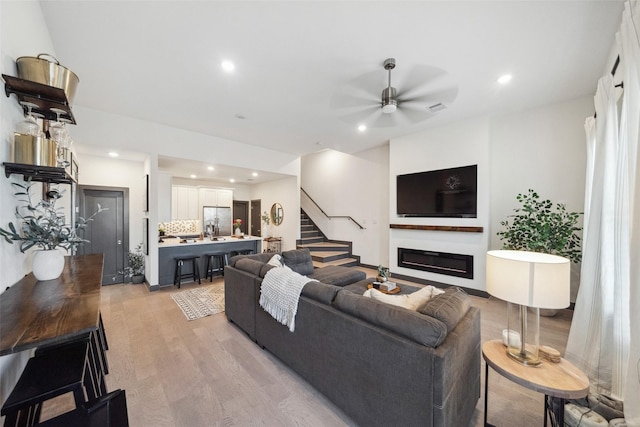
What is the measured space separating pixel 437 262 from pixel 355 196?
289 centimetres

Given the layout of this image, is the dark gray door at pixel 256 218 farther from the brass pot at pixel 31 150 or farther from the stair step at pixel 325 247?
the brass pot at pixel 31 150

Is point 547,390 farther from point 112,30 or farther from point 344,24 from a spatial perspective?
point 112,30

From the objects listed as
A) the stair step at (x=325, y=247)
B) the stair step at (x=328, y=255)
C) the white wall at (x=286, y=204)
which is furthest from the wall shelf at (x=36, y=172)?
the stair step at (x=325, y=247)

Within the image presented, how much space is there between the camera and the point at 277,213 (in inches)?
301

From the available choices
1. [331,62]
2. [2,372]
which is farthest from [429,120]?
[2,372]

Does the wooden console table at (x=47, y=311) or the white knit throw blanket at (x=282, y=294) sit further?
the white knit throw blanket at (x=282, y=294)

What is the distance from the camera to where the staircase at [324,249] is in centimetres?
631

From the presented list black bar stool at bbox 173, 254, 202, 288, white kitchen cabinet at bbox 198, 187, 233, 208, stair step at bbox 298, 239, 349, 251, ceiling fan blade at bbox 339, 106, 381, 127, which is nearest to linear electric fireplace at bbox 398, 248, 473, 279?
stair step at bbox 298, 239, 349, 251

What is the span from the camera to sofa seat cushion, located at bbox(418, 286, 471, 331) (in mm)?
1538

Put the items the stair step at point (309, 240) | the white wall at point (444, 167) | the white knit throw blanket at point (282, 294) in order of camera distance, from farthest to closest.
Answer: the stair step at point (309, 240) → the white wall at point (444, 167) → the white knit throw blanket at point (282, 294)

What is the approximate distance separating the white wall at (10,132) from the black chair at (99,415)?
414 millimetres

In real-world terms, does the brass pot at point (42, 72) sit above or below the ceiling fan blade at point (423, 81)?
below

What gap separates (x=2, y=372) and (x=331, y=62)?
338cm

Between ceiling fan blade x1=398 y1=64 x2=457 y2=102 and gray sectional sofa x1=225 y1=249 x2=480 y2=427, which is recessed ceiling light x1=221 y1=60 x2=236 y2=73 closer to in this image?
ceiling fan blade x1=398 y1=64 x2=457 y2=102
